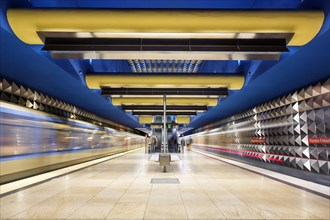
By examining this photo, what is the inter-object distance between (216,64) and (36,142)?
897 centimetres

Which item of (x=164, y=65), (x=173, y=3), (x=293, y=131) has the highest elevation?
(x=164, y=65)

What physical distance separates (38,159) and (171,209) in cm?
715

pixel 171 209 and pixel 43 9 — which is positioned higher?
pixel 43 9

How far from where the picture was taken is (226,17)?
4.63 metres

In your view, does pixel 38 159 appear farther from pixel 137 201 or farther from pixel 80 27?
pixel 80 27

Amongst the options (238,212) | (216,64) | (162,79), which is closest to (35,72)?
(162,79)

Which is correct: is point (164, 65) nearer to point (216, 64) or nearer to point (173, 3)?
point (216, 64)

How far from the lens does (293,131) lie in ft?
30.9

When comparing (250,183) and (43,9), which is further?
(250,183)

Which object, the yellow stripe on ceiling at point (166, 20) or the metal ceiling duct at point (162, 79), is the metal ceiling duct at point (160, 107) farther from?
the yellow stripe on ceiling at point (166, 20)

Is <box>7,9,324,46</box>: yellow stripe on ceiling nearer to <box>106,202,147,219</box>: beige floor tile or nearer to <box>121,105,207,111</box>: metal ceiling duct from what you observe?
<box>106,202,147,219</box>: beige floor tile

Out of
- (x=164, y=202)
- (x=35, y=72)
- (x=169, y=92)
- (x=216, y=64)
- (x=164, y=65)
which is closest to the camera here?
(x=164, y=202)

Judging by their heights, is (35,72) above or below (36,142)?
above

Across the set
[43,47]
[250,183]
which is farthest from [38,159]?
[250,183]
